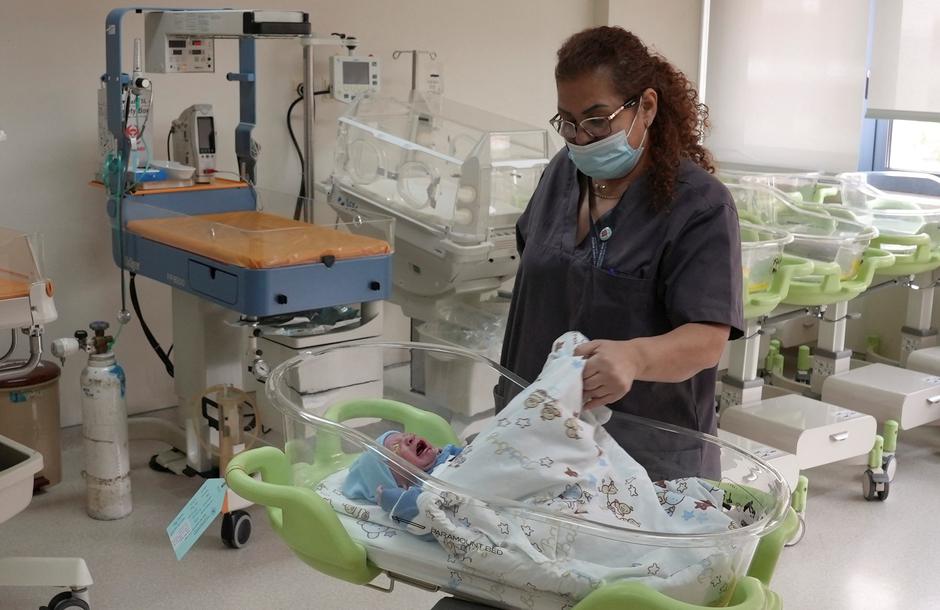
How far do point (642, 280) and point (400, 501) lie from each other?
57 cm

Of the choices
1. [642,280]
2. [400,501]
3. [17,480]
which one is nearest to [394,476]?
[400,501]

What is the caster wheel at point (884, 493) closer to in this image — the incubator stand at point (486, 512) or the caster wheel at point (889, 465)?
the caster wheel at point (889, 465)

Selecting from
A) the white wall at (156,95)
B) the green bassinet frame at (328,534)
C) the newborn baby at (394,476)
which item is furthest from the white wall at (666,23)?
the green bassinet frame at (328,534)

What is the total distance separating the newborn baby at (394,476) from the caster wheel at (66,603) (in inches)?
54.5

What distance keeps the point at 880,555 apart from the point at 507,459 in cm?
232

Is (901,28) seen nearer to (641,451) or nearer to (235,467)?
(641,451)

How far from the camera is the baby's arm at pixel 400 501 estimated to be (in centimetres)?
132

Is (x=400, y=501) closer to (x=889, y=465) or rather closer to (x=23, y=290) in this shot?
(x=23, y=290)

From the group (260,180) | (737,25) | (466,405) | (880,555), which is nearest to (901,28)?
(737,25)

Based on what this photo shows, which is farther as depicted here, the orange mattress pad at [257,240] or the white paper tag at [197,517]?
the orange mattress pad at [257,240]

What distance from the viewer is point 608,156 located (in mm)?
1708

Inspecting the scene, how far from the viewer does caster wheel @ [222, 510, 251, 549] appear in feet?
10.0

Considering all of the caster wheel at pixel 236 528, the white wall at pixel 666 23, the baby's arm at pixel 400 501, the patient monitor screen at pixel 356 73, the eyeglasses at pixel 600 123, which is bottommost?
the caster wheel at pixel 236 528

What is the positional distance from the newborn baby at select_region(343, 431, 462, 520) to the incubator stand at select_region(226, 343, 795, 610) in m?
0.02
